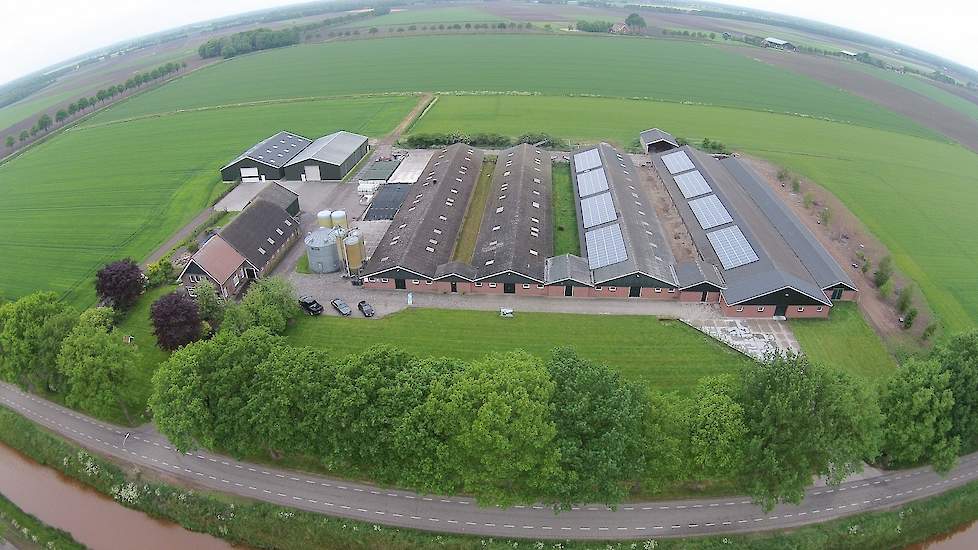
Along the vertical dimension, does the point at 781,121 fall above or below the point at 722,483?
above

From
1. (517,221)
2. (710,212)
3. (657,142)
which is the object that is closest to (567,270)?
(517,221)

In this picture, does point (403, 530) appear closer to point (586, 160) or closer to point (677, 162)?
point (586, 160)

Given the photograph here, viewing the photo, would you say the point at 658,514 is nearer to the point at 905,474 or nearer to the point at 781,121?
the point at 905,474

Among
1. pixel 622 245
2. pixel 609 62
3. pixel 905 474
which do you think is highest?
pixel 609 62

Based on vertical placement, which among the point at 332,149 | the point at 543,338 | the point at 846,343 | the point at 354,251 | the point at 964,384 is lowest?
the point at 846,343

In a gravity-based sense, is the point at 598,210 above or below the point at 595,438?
above

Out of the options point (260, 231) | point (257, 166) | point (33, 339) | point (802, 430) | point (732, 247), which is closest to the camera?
point (802, 430)

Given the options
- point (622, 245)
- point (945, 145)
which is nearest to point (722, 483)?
point (622, 245)

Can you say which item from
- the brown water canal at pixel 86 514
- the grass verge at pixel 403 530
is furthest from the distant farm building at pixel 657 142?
the brown water canal at pixel 86 514
